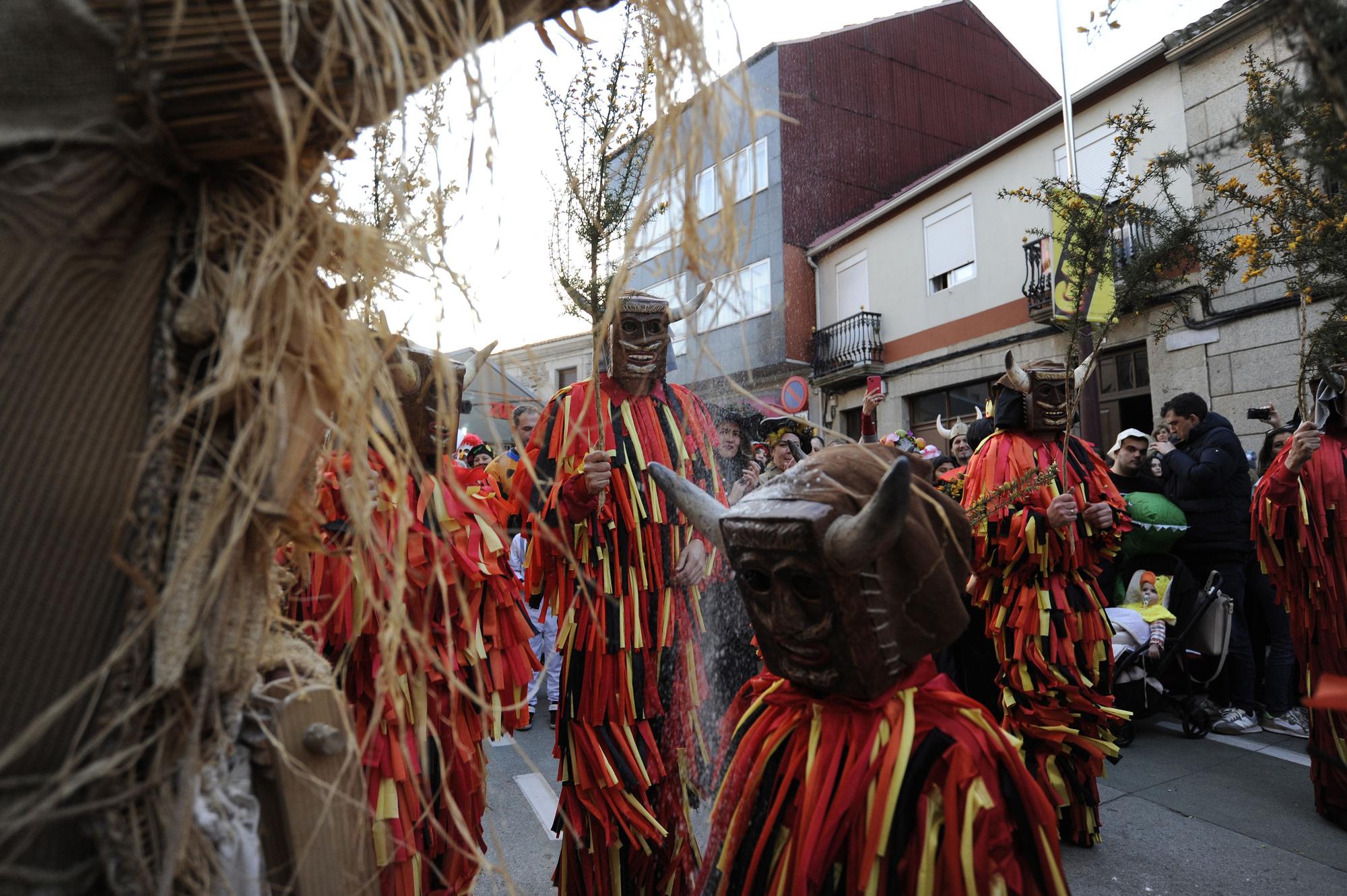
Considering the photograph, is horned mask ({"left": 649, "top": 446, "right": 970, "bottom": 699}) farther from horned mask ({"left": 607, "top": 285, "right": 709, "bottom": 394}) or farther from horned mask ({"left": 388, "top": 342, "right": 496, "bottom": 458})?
horned mask ({"left": 607, "top": 285, "right": 709, "bottom": 394})

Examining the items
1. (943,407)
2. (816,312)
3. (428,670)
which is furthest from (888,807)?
(816,312)

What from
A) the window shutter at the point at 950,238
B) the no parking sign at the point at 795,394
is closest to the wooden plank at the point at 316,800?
the no parking sign at the point at 795,394

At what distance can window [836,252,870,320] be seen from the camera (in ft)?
51.6

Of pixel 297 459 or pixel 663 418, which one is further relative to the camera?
pixel 663 418

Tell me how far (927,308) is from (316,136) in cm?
1427

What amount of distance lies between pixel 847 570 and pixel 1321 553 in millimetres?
3569

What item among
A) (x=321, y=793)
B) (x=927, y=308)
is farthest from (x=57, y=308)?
(x=927, y=308)

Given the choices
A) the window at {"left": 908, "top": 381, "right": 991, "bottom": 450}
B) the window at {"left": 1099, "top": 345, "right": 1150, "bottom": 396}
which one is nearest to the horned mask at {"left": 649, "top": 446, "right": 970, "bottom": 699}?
the window at {"left": 1099, "top": 345, "right": 1150, "bottom": 396}

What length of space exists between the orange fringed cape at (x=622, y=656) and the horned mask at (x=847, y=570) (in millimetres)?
1162

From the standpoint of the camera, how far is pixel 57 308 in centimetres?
81

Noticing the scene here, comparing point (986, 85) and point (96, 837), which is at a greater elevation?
point (986, 85)

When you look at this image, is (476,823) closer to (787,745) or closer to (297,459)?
(787,745)

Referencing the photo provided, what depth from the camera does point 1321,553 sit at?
3.86 metres

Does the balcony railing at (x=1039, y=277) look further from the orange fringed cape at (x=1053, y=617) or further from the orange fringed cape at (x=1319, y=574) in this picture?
the orange fringed cape at (x=1053, y=617)
